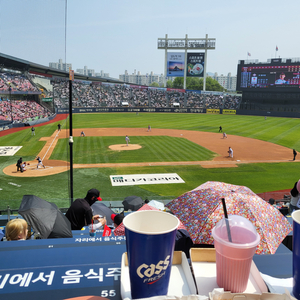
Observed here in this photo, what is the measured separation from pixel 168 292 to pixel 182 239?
93.2 inches

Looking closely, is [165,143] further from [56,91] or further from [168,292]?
[168,292]

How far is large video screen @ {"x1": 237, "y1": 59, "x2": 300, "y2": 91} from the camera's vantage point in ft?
194

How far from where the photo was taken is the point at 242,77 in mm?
62844

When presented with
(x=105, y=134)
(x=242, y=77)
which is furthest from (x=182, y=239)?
(x=242, y=77)

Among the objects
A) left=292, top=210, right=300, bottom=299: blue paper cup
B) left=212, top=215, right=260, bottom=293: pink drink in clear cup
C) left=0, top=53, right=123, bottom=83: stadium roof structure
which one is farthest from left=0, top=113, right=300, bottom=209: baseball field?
left=292, top=210, right=300, bottom=299: blue paper cup

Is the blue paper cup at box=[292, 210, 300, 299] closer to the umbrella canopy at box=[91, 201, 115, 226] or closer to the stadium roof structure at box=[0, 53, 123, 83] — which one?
the stadium roof structure at box=[0, 53, 123, 83]

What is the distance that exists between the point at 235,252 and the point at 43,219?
3.51m

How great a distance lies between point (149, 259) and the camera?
1500 millimetres

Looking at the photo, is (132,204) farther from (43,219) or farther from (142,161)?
(142,161)

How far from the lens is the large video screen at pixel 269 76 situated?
59.1 metres

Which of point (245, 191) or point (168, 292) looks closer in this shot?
point (168, 292)

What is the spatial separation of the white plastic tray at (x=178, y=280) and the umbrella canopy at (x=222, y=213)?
1.84 m

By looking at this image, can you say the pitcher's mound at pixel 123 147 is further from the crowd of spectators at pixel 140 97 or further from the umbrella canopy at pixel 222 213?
the crowd of spectators at pixel 140 97

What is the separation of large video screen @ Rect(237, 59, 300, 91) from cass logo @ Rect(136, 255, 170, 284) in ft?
218
